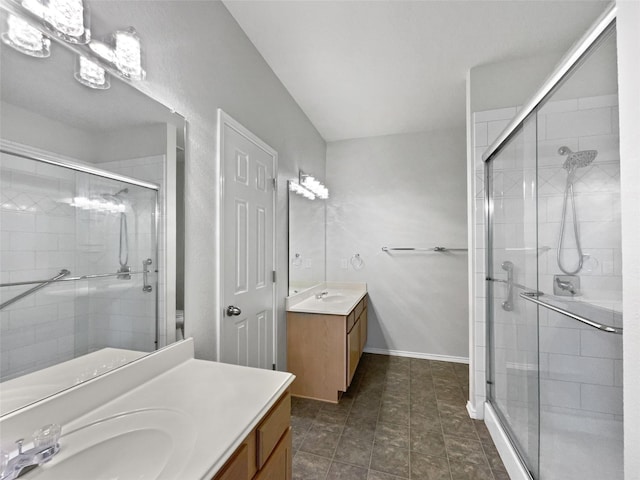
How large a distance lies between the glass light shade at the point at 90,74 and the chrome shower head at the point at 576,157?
1.99 m

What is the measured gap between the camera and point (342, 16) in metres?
1.66

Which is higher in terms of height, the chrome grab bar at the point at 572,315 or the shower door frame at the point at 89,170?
the shower door frame at the point at 89,170

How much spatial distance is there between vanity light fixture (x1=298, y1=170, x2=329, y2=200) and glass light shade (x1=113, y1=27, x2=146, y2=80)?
1.74 metres

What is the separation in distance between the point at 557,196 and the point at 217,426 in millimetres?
1789

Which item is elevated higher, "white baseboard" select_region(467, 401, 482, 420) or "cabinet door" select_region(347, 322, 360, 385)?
"cabinet door" select_region(347, 322, 360, 385)

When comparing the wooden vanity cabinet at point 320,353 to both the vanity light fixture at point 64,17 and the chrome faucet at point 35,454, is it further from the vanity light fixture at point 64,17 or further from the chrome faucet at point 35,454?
the vanity light fixture at point 64,17

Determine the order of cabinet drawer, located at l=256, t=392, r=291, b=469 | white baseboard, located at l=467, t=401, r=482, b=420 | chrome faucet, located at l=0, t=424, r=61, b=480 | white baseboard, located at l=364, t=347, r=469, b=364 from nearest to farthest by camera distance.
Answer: chrome faucet, located at l=0, t=424, r=61, b=480 < cabinet drawer, located at l=256, t=392, r=291, b=469 < white baseboard, located at l=467, t=401, r=482, b=420 < white baseboard, located at l=364, t=347, r=469, b=364

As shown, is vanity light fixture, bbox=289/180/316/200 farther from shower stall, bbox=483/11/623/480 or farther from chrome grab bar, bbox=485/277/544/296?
chrome grab bar, bbox=485/277/544/296

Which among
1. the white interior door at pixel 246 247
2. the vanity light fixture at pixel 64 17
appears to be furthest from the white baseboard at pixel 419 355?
the vanity light fixture at pixel 64 17

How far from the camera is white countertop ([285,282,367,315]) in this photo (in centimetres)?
238

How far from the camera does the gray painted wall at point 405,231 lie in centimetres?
319

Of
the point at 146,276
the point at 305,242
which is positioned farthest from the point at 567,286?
the point at 305,242

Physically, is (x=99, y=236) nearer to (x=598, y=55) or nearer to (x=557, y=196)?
(x=598, y=55)

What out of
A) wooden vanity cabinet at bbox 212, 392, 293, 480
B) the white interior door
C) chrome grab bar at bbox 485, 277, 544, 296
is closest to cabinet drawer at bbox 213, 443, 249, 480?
wooden vanity cabinet at bbox 212, 392, 293, 480
